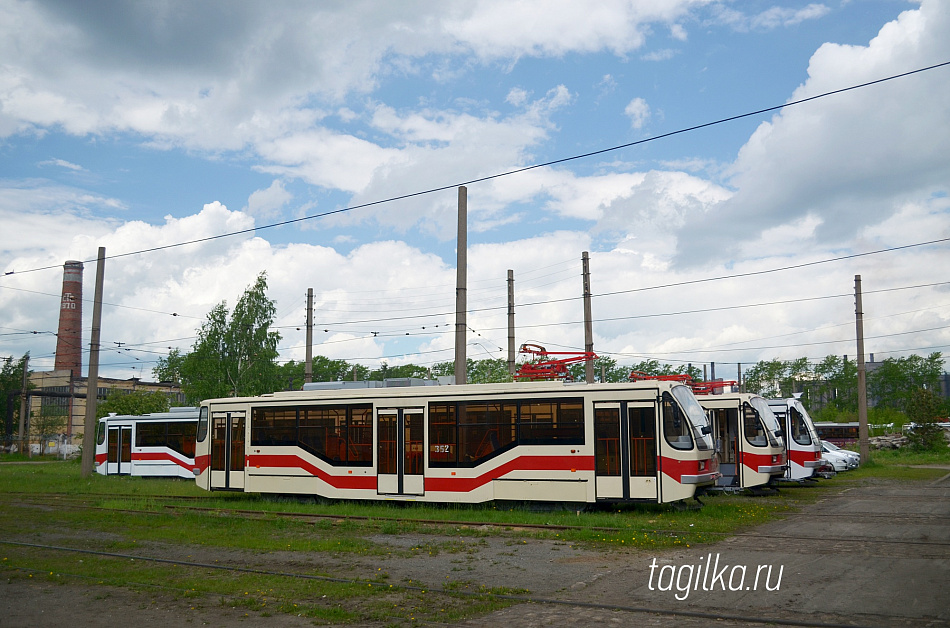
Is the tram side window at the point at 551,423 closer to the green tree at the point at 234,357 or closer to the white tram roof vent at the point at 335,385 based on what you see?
the white tram roof vent at the point at 335,385

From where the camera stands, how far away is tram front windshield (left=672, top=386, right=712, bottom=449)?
57.3ft

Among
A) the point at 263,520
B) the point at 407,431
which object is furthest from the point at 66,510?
the point at 407,431

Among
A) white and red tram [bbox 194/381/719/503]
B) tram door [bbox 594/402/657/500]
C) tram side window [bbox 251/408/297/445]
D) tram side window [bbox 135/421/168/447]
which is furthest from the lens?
tram side window [bbox 135/421/168/447]

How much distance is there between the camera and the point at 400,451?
19.7 metres

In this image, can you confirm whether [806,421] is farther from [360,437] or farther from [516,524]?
[360,437]

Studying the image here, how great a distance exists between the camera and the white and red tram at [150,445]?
109 feet

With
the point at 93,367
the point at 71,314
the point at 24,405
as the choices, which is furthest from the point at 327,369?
the point at 93,367

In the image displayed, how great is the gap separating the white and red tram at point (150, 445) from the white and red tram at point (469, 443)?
1129 cm

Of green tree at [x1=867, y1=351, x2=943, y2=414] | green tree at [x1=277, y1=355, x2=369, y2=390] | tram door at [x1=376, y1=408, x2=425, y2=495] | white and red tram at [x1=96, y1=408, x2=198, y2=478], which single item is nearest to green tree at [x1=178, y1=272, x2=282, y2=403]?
white and red tram at [x1=96, y1=408, x2=198, y2=478]

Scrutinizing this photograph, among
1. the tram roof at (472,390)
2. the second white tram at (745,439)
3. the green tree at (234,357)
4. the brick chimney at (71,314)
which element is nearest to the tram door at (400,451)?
the tram roof at (472,390)

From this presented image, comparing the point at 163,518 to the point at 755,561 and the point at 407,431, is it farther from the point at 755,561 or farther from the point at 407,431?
the point at 755,561

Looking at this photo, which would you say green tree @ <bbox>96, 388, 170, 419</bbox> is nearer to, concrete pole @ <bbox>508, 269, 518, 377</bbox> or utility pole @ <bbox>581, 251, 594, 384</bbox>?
concrete pole @ <bbox>508, 269, 518, 377</bbox>

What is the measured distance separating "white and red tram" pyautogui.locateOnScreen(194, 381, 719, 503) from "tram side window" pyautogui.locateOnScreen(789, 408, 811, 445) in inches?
340

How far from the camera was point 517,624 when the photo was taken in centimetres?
810
